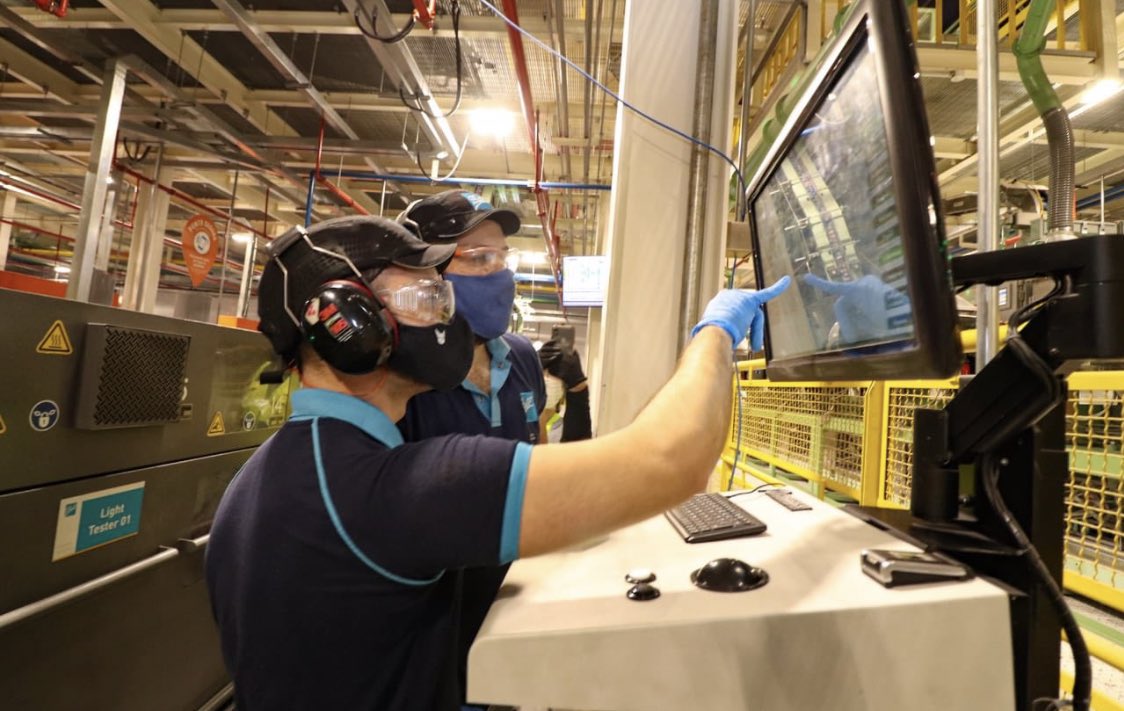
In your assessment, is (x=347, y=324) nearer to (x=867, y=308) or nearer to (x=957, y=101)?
(x=867, y=308)

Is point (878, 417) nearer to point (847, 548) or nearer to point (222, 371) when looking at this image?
point (847, 548)

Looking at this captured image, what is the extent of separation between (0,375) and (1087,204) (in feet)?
24.8

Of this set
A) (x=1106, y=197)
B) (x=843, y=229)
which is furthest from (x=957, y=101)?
(x=843, y=229)

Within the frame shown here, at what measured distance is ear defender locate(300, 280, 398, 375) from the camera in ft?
3.04

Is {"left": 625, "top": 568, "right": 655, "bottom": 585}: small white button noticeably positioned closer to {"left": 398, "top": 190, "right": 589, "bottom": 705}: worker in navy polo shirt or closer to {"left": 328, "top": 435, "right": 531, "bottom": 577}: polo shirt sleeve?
{"left": 328, "top": 435, "right": 531, "bottom": 577}: polo shirt sleeve

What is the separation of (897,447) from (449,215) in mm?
1744

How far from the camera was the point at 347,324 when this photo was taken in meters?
0.92

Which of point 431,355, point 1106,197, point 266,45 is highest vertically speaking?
point 1106,197

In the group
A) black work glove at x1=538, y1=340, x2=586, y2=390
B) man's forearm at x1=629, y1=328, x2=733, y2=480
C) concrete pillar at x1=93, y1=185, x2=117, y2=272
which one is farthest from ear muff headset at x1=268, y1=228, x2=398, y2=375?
concrete pillar at x1=93, y1=185, x2=117, y2=272

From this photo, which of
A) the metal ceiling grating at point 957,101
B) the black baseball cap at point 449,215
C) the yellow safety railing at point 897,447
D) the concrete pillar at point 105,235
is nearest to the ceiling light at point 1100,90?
the metal ceiling grating at point 957,101

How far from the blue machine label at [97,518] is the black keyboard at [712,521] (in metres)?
1.79

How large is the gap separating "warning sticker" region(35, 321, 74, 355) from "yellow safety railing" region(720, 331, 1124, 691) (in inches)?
75.5

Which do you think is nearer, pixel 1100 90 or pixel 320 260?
pixel 320 260

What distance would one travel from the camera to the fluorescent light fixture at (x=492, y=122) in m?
4.24
